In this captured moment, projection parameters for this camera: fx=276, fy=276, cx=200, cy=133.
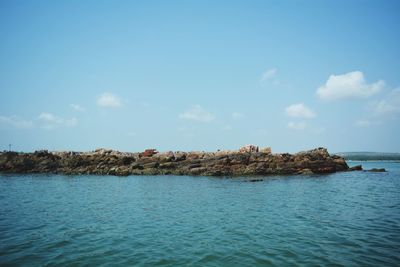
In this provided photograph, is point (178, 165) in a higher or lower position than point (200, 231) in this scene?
higher

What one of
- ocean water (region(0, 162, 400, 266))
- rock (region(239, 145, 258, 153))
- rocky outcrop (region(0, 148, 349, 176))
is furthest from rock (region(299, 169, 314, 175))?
ocean water (region(0, 162, 400, 266))

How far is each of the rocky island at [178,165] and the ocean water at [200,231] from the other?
31.6 metres

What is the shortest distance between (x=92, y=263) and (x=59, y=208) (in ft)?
51.1

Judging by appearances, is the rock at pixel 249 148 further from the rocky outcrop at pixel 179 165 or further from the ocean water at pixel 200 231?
the ocean water at pixel 200 231

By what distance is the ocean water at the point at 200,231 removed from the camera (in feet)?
44.9

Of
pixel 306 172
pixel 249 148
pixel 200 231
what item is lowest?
pixel 200 231

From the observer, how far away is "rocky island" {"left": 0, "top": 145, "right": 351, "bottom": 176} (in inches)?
2501

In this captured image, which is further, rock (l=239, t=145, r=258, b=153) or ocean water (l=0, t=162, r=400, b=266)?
rock (l=239, t=145, r=258, b=153)

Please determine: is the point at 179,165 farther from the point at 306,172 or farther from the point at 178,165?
the point at 306,172

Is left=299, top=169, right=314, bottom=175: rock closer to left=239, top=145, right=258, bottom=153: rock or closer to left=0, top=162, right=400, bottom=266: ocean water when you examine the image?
left=239, top=145, right=258, bottom=153: rock

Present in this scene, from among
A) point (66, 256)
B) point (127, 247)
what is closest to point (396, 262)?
point (127, 247)

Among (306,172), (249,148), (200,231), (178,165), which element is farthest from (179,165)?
(200,231)

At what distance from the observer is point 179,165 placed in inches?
2729

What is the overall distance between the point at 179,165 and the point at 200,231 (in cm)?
5114
